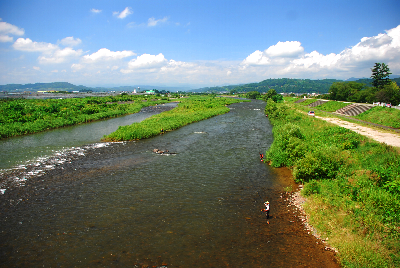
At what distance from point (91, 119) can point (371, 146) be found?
5880 centimetres

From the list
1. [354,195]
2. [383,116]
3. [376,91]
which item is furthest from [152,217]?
[376,91]

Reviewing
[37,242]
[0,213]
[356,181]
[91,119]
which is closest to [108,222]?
[37,242]

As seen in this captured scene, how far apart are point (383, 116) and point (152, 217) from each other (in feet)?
166

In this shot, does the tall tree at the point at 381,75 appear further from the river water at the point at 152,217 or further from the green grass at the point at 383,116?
the river water at the point at 152,217

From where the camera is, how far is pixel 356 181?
17406 millimetres

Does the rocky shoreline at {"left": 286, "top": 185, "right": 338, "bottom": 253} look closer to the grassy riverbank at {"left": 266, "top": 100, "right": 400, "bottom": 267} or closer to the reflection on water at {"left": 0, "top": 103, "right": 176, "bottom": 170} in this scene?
the grassy riverbank at {"left": 266, "top": 100, "right": 400, "bottom": 267}

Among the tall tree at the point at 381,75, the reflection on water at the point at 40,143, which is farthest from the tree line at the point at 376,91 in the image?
the reflection on water at the point at 40,143

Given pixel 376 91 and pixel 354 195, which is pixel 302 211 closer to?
pixel 354 195

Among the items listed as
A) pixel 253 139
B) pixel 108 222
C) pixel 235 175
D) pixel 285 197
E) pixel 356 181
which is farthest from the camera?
pixel 253 139

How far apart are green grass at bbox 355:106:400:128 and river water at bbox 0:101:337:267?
30890 mm

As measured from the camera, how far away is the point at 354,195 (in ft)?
51.7

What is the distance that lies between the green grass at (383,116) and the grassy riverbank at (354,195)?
67.1 feet

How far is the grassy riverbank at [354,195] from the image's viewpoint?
11562 mm

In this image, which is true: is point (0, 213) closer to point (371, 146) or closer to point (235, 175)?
point (235, 175)
